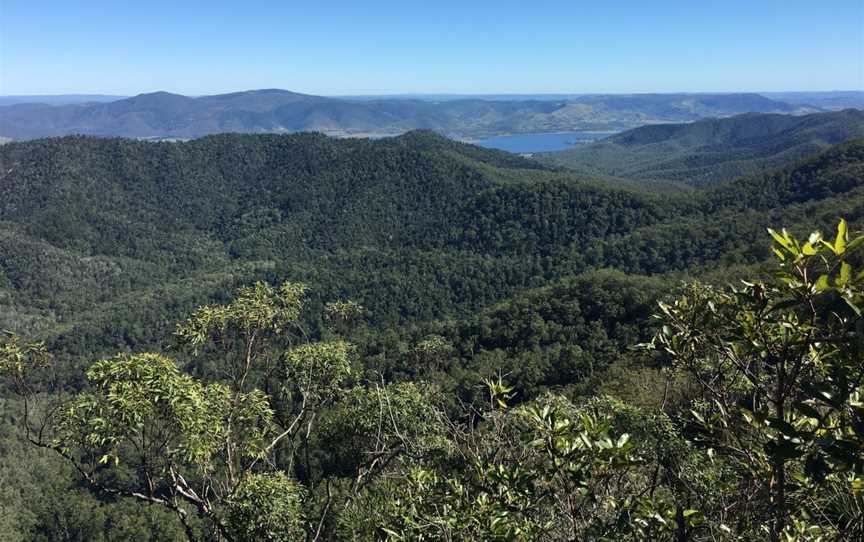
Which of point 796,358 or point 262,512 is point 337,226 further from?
point 796,358

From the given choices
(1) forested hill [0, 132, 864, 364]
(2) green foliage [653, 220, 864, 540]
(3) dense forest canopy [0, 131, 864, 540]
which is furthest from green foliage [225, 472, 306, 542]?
(1) forested hill [0, 132, 864, 364]

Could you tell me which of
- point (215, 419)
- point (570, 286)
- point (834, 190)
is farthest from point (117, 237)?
point (834, 190)

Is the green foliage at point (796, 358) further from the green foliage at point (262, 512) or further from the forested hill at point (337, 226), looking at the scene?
the forested hill at point (337, 226)

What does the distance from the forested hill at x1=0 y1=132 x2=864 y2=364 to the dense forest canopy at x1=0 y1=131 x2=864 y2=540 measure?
2.55 feet

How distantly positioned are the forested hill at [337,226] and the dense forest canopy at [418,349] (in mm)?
776

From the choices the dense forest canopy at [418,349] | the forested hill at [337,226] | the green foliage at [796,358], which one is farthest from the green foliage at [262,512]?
the forested hill at [337,226]

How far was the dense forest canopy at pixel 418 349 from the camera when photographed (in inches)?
153

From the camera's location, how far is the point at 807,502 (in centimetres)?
409

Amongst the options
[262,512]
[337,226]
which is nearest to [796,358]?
[262,512]

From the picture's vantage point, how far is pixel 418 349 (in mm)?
40375

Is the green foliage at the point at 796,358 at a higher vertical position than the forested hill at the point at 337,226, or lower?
higher

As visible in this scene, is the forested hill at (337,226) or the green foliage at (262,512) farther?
the forested hill at (337,226)

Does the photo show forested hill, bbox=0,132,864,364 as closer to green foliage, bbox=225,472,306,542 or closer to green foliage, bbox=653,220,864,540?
green foliage, bbox=225,472,306,542

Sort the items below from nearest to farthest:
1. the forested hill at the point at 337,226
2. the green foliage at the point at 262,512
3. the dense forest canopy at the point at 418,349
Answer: the dense forest canopy at the point at 418,349 → the green foliage at the point at 262,512 → the forested hill at the point at 337,226
